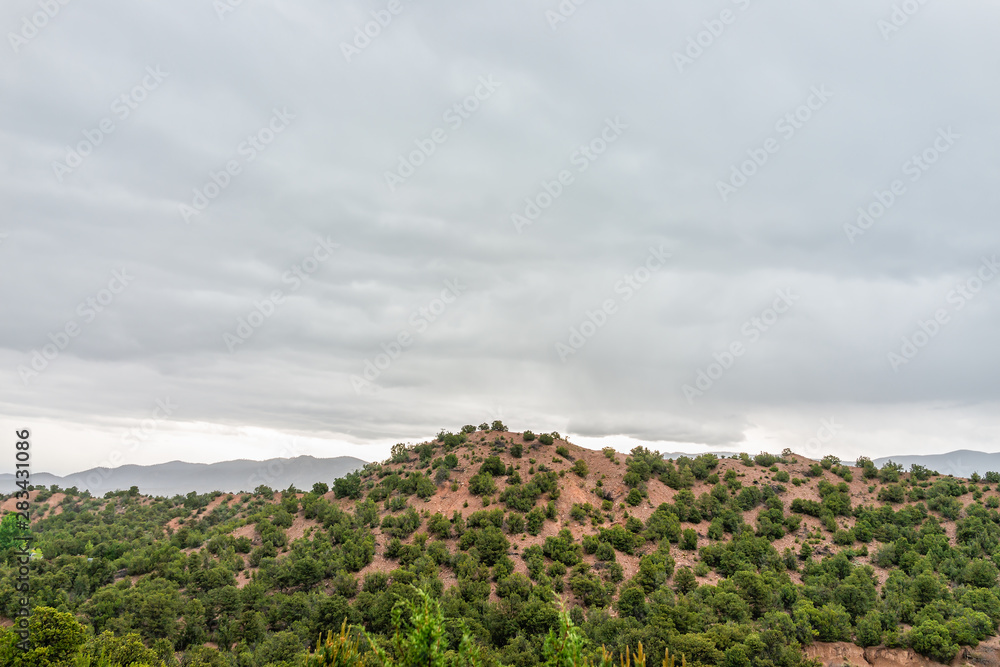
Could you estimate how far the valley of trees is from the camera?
3997cm

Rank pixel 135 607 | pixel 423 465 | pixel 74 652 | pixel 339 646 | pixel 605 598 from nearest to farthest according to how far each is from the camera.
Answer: pixel 339 646 → pixel 74 652 → pixel 135 607 → pixel 605 598 → pixel 423 465

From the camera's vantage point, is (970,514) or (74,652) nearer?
(74,652)

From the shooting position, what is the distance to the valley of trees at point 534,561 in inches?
1574

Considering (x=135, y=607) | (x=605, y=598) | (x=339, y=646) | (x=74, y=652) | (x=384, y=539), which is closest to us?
(x=339, y=646)

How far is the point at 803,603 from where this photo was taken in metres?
46.0

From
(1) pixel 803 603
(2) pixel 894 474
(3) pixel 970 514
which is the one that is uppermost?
(2) pixel 894 474

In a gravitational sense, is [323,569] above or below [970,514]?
below

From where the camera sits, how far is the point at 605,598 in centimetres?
4988

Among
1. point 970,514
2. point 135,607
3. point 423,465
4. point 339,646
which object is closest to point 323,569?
point 135,607

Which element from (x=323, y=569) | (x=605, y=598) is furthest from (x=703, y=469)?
(x=323, y=569)

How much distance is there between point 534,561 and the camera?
55.0m

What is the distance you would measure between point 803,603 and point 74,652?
5224 centimetres

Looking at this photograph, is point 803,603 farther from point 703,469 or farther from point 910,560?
point 703,469

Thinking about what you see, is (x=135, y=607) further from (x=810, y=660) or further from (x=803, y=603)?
(x=803, y=603)
